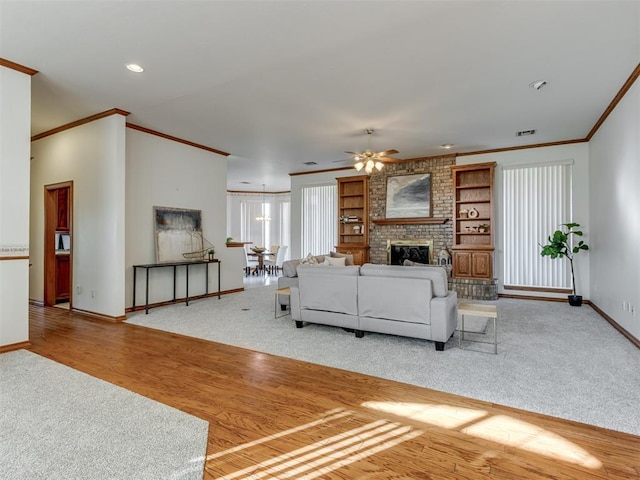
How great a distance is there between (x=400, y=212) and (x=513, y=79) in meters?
4.37

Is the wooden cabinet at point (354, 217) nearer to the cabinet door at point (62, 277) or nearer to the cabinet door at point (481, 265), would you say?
the cabinet door at point (481, 265)

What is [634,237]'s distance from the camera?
12.9ft

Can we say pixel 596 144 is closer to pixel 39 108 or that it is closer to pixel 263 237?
pixel 39 108

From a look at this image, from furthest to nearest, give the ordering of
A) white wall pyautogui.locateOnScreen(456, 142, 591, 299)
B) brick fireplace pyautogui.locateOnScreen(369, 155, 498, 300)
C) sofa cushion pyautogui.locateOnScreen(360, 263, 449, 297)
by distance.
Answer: brick fireplace pyautogui.locateOnScreen(369, 155, 498, 300)
white wall pyautogui.locateOnScreen(456, 142, 591, 299)
sofa cushion pyautogui.locateOnScreen(360, 263, 449, 297)

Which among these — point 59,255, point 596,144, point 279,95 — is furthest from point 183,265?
point 596,144

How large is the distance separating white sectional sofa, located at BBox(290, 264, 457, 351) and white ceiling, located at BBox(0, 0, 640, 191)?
2.27m

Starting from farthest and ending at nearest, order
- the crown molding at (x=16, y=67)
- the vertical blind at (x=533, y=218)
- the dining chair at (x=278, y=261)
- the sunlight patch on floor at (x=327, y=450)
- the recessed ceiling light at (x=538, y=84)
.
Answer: the dining chair at (x=278, y=261) → the vertical blind at (x=533, y=218) → the recessed ceiling light at (x=538, y=84) → the crown molding at (x=16, y=67) → the sunlight patch on floor at (x=327, y=450)

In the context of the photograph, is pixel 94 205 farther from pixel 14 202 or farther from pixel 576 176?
pixel 576 176

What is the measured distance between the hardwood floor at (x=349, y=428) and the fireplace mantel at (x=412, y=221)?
5.43m

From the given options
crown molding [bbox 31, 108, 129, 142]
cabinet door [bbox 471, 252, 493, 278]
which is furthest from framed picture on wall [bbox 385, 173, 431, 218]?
crown molding [bbox 31, 108, 129, 142]

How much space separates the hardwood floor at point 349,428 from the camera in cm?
179

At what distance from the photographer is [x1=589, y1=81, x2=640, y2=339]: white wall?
12.6 ft

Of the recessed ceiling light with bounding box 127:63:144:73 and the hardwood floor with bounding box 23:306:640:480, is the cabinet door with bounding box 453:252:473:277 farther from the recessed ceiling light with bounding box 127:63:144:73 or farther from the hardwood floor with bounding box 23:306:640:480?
the recessed ceiling light with bounding box 127:63:144:73

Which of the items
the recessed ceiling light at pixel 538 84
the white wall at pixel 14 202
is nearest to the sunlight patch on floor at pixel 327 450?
the white wall at pixel 14 202
